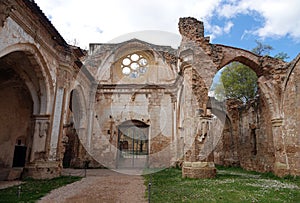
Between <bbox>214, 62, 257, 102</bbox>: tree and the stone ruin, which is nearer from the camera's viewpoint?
the stone ruin

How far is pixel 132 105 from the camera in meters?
14.9

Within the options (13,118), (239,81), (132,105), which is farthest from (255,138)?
(13,118)

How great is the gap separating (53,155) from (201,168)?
18.5 ft

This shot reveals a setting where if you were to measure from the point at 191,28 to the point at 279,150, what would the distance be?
6.20m

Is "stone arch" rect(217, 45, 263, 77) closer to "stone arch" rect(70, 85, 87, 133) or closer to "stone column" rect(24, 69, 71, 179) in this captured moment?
"stone column" rect(24, 69, 71, 179)

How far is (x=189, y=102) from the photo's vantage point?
8.96 meters

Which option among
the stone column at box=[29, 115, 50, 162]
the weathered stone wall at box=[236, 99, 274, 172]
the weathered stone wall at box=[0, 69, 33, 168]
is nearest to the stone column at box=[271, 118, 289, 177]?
the weathered stone wall at box=[236, 99, 274, 172]

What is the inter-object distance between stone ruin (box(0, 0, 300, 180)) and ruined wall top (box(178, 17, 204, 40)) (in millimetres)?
41

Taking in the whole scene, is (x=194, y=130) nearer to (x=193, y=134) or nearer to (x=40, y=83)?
(x=193, y=134)

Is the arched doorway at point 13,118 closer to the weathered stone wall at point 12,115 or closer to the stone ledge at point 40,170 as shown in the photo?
the weathered stone wall at point 12,115

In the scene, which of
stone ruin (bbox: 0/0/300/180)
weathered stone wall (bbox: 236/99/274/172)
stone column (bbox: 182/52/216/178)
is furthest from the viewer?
weathered stone wall (bbox: 236/99/274/172)

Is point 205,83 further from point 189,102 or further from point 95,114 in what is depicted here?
point 95,114

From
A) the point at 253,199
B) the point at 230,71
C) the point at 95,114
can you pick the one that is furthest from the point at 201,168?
the point at 230,71

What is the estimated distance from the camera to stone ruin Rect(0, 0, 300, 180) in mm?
8477
